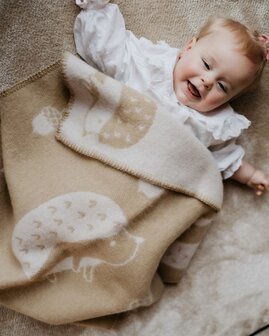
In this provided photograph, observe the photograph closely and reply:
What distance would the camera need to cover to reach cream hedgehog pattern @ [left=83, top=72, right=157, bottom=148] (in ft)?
3.15

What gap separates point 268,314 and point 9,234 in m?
0.67

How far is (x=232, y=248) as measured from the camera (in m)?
1.12

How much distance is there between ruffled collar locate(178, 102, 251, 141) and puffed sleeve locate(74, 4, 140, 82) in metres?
0.17

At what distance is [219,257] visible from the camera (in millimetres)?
1113

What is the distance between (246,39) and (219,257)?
0.53m

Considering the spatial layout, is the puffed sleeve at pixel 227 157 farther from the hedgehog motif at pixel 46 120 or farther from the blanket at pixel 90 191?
the hedgehog motif at pixel 46 120

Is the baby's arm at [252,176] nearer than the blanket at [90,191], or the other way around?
the blanket at [90,191]

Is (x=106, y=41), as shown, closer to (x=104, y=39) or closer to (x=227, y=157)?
(x=104, y=39)

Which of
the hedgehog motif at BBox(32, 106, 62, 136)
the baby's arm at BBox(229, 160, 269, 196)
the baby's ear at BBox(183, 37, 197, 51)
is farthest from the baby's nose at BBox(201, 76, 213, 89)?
the hedgehog motif at BBox(32, 106, 62, 136)

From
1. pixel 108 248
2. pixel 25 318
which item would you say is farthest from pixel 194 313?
pixel 25 318

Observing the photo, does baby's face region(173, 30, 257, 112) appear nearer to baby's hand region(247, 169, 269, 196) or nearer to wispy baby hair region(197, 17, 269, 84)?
wispy baby hair region(197, 17, 269, 84)

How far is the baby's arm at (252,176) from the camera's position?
3.56 ft

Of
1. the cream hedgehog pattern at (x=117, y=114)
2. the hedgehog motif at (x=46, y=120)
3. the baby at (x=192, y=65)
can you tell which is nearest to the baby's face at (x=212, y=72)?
the baby at (x=192, y=65)

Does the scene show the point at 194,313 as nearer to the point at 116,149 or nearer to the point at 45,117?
the point at 116,149
